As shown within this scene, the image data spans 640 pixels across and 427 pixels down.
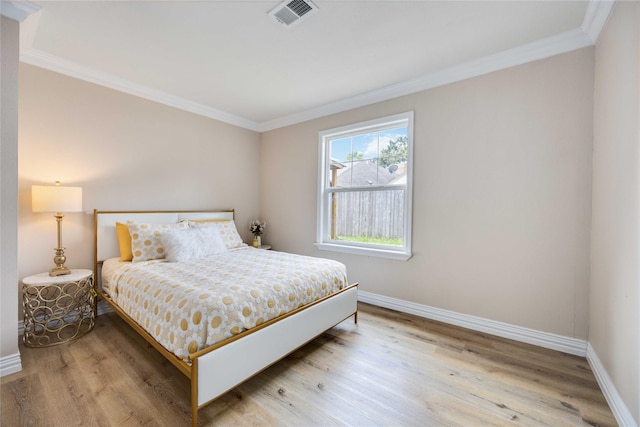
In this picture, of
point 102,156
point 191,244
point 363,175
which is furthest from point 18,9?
point 363,175

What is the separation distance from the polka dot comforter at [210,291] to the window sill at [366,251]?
2.31 feet

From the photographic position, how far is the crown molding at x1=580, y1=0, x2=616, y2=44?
5.57 feet

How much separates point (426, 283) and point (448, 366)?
955 mm

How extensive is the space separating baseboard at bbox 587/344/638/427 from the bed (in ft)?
5.79

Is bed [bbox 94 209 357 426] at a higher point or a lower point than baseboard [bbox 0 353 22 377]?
higher

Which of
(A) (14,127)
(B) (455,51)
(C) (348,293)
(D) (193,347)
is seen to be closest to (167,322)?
(D) (193,347)

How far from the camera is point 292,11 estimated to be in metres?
1.85

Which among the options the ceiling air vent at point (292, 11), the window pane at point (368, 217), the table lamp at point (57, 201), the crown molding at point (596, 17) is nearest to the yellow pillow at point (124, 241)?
the table lamp at point (57, 201)

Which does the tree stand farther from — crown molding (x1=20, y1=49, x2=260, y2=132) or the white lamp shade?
the white lamp shade

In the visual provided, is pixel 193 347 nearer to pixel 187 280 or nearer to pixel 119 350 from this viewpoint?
pixel 187 280

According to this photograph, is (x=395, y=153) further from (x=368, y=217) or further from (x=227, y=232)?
(x=227, y=232)

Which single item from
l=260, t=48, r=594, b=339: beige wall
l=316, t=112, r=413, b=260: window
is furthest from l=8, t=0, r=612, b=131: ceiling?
l=316, t=112, r=413, b=260: window

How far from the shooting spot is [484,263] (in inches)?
98.6

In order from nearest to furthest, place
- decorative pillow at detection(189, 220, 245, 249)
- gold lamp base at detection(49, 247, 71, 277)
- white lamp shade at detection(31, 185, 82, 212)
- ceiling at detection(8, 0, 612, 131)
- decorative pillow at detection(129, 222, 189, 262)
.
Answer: ceiling at detection(8, 0, 612, 131) < white lamp shade at detection(31, 185, 82, 212) < gold lamp base at detection(49, 247, 71, 277) < decorative pillow at detection(129, 222, 189, 262) < decorative pillow at detection(189, 220, 245, 249)
